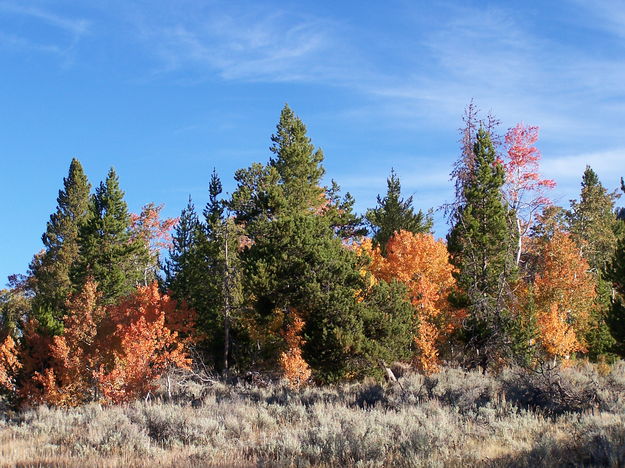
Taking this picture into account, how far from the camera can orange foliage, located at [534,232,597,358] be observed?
34.4 metres

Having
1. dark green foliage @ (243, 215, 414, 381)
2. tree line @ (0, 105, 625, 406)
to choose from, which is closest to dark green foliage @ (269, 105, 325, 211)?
tree line @ (0, 105, 625, 406)

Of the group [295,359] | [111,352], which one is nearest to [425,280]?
[295,359]

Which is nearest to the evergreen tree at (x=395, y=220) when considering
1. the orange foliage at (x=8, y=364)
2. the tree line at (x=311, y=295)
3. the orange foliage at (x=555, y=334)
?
the tree line at (x=311, y=295)

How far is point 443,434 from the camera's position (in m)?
12.2

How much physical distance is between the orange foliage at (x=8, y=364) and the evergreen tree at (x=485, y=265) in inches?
1044

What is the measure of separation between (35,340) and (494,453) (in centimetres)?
3265

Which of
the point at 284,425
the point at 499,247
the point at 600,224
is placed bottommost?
the point at 284,425

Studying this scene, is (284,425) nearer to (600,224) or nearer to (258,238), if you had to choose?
(258,238)

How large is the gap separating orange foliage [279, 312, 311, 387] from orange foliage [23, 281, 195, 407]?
591 cm

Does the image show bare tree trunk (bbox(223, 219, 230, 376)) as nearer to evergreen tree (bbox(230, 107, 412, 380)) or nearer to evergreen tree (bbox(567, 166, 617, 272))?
evergreen tree (bbox(230, 107, 412, 380))

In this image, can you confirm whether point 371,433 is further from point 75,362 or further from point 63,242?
point 63,242

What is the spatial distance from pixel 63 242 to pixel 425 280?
106ft

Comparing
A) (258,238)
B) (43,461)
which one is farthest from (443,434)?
(258,238)

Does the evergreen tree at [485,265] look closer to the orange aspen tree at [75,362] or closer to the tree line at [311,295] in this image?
the tree line at [311,295]
